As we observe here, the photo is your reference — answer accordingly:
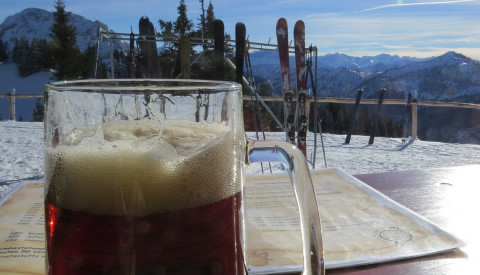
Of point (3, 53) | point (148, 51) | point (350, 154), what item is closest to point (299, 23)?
point (148, 51)

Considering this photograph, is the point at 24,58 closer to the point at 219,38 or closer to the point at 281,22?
the point at 219,38

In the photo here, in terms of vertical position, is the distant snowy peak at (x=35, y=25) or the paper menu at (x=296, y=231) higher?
the distant snowy peak at (x=35, y=25)

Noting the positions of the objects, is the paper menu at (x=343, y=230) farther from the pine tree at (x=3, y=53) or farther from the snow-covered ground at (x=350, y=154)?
the pine tree at (x=3, y=53)

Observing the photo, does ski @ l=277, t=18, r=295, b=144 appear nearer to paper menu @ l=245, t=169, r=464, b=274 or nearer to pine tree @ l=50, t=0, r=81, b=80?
paper menu @ l=245, t=169, r=464, b=274

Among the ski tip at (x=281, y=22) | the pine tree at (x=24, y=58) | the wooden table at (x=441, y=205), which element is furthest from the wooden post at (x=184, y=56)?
the pine tree at (x=24, y=58)

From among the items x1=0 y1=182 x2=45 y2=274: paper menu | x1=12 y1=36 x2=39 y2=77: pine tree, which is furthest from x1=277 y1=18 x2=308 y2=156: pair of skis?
x1=12 y1=36 x2=39 y2=77: pine tree

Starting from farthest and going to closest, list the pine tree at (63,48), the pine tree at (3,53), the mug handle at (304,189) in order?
1. the pine tree at (3,53)
2. the pine tree at (63,48)
3. the mug handle at (304,189)
